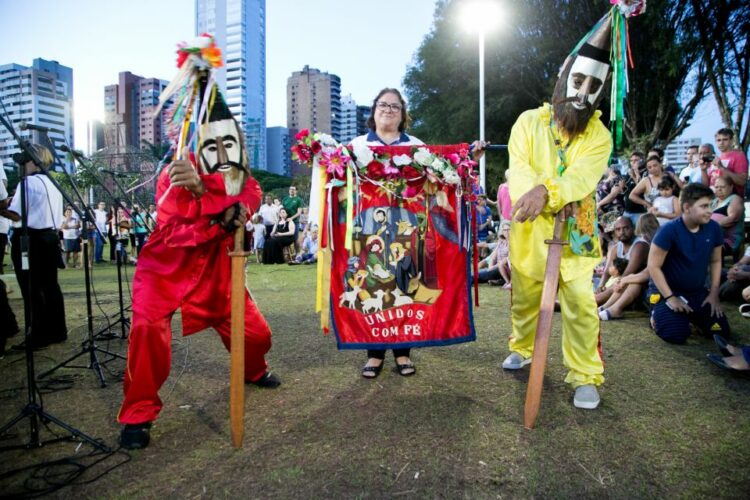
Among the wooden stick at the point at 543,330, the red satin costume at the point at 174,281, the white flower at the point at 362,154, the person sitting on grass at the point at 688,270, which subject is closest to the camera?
the red satin costume at the point at 174,281

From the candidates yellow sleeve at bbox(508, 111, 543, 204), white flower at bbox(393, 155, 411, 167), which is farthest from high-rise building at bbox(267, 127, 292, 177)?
yellow sleeve at bbox(508, 111, 543, 204)

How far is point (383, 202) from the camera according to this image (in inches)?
152

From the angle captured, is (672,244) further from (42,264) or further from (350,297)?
(42,264)

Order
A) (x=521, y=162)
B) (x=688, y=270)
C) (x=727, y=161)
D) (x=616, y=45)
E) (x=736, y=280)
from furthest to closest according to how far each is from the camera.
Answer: (x=727, y=161), (x=736, y=280), (x=688, y=270), (x=521, y=162), (x=616, y=45)

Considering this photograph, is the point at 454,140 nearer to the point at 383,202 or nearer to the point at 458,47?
the point at 458,47

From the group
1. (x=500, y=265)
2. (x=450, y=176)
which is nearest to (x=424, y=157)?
(x=450, y=176)

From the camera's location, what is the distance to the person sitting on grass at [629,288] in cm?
577

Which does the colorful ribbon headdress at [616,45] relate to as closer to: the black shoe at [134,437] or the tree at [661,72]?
the black shoe at [134,437]

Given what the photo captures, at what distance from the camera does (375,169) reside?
148 inches

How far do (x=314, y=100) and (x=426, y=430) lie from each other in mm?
87815

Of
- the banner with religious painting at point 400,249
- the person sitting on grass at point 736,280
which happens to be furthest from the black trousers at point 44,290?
the person sitting on grass at point 736,280

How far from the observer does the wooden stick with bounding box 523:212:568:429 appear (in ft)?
9.54

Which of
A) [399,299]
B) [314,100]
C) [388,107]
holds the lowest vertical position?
[399,299]

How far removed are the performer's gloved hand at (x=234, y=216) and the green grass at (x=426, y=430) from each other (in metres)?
1.19
